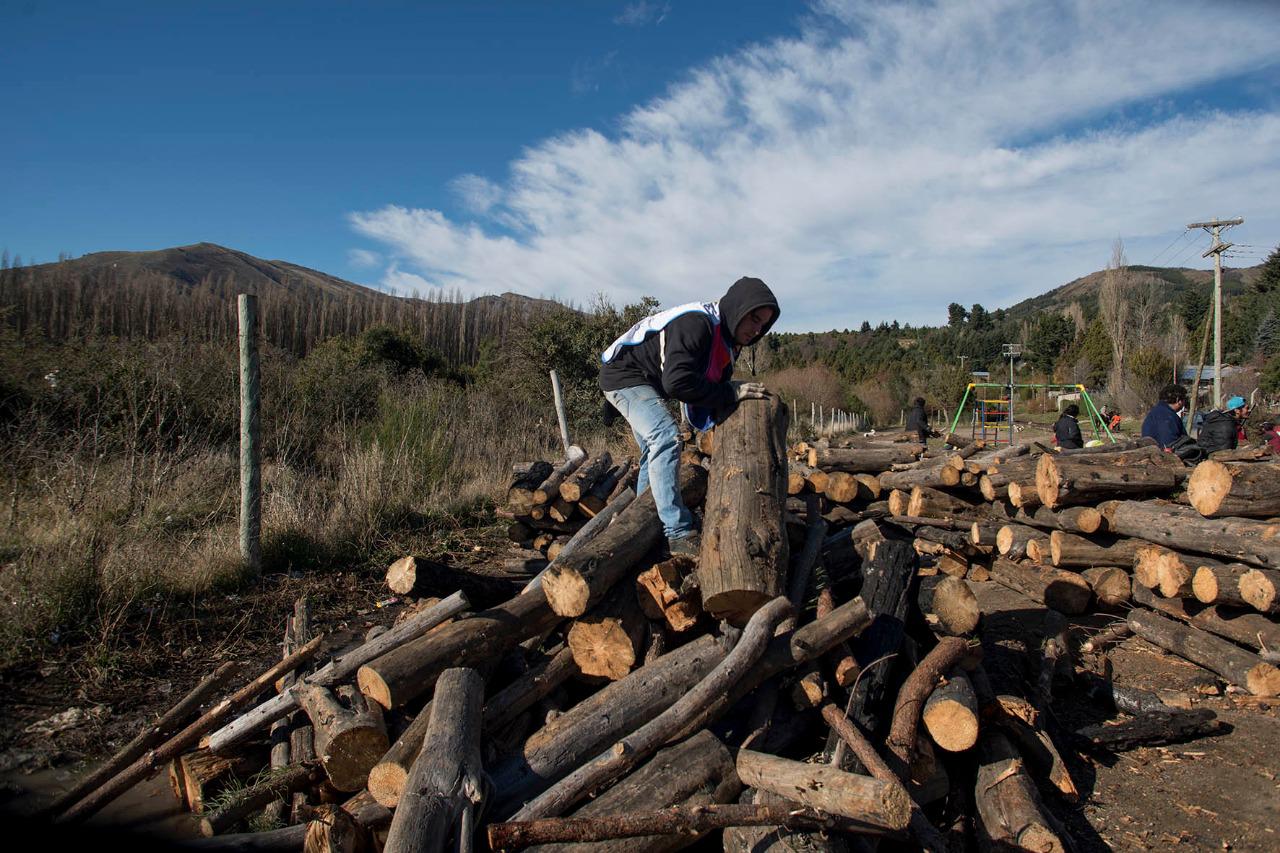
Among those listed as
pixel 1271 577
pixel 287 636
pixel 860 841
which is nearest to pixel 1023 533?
pixel 1271 577

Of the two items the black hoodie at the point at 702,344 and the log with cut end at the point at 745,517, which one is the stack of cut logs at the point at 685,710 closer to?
the log with cut end at the point at 745,517

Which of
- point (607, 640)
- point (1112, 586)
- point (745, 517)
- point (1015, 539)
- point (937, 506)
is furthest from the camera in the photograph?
point (937, 506)

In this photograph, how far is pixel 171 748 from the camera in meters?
3.25

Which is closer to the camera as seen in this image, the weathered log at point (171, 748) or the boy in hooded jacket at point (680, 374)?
the weathered log at point (171, 748)

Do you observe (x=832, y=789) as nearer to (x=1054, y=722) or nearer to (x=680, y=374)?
(x=1054, y=722)

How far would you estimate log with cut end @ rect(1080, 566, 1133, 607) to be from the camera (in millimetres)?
5742

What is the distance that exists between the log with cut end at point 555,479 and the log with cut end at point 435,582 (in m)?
2.45

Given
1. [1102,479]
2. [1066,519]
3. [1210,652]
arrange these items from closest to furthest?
1. [1210,652]
2. [1102,479]
3. [1066,519]

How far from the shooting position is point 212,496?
23.5ft

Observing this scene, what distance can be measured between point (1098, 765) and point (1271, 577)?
2.09 meters

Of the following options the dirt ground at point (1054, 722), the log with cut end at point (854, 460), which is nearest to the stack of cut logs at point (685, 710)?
the dirt ground at point (1054, 722)

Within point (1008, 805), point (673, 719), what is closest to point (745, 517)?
point (673, 719)

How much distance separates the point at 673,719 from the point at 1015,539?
16.5 ft

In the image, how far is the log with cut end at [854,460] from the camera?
29.4ft
